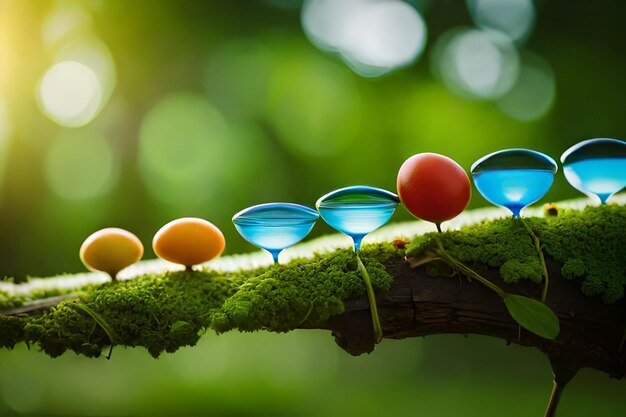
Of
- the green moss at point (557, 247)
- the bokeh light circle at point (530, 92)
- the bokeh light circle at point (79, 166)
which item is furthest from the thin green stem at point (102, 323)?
the bokeh light circle at point (530, 92)

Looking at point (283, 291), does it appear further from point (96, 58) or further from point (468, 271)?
point (96, 58)

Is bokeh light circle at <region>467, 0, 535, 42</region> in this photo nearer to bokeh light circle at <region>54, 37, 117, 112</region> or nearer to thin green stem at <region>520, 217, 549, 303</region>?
bokeh light circle at <region>54, 37, 117, 112</region>

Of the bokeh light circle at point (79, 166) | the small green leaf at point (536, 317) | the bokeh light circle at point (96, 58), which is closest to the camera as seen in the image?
the small green leaf at point (536, 317)

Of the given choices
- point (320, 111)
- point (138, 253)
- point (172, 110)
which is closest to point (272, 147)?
point (320, 111)

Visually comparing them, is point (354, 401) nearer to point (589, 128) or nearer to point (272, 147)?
point (272, 147)

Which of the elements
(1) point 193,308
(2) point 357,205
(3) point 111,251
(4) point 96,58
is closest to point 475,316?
(2) point 357,205

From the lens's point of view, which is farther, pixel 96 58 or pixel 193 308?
pixel 96 58

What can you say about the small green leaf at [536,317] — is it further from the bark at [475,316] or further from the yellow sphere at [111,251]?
the yellow sphere at [111,251]
